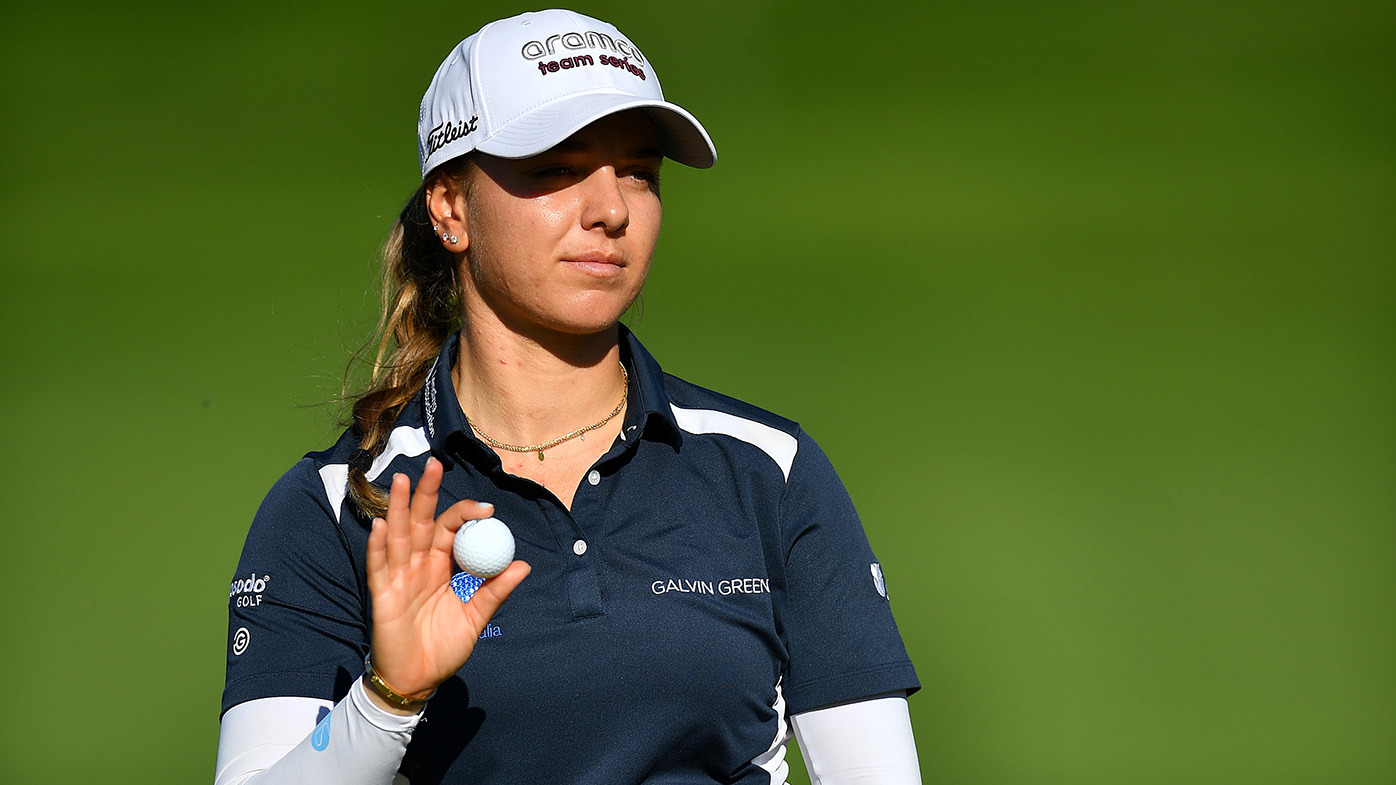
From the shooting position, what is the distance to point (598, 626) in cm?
121

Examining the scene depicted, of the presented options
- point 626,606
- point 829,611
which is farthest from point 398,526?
point 829,611

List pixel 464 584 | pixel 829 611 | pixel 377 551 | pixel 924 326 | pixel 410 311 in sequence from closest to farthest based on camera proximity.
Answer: pixel 377 551 → pixel 464 584 → pixel 829 611 → pixel 410 311 → pixel 924 326

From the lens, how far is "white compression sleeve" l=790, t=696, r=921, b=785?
50.0 inches

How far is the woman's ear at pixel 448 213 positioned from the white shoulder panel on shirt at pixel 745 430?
0.30m

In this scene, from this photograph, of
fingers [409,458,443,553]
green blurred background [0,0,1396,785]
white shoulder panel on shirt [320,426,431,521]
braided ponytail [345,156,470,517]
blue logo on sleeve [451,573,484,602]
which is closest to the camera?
fingers [409,458,443,553]

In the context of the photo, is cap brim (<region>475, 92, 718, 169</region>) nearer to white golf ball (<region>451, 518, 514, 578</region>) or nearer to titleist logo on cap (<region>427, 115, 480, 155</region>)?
titleist logo on cap (<region>427, 115, 480, 155</region>)

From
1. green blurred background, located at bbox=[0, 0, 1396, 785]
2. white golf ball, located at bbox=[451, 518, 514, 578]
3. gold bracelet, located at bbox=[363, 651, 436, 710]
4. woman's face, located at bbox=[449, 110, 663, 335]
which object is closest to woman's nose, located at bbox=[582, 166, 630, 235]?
woman's face, located at bbox=[449, 110, 663, 335]

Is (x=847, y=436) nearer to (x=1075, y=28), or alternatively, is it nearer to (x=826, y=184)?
(x=826, y=184)

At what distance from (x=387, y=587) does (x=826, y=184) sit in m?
1.66

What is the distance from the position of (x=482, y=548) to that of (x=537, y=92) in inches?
19.6

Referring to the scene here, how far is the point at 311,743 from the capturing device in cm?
111

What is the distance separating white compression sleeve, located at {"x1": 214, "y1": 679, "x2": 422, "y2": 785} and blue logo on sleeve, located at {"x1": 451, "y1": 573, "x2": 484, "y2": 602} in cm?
14

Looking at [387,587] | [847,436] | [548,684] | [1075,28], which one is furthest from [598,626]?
[1075,28]

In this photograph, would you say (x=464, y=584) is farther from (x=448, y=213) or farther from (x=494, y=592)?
(x=448, y=213)
